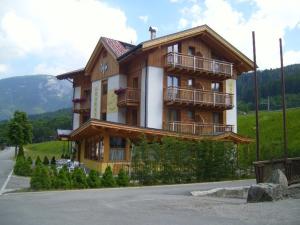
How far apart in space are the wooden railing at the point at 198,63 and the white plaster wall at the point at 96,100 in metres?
9.22

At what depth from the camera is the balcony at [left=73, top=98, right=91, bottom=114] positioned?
1663 inches

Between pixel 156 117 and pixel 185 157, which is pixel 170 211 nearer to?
pixel 185 157

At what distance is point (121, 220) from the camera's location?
9.81 meters

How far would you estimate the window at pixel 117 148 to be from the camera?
95.9 feet

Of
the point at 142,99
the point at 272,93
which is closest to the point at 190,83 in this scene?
the point at 142,99

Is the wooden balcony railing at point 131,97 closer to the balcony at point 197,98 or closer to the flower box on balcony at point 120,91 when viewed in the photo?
the flower box on balcony at point 120,91

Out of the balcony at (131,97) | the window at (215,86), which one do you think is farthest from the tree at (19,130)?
the window at (215,86)

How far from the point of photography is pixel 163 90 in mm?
33344

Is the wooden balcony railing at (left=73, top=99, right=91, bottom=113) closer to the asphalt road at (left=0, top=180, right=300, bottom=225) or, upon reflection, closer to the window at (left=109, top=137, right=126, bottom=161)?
the window at (left=109, top=137, right=126, bottom=161)

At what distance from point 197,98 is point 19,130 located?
31322 mm

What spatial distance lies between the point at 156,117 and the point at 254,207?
2143 cm

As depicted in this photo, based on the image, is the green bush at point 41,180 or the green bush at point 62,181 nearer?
the green bush at point 41,180

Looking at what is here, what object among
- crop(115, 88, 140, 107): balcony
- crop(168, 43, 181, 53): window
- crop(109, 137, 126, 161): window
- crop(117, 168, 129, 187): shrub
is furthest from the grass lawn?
crop(117, 168, 129, 187): shrub

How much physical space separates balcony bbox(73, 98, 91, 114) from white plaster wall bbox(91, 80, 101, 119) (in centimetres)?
145
